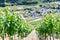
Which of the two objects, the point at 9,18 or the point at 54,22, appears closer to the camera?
the point at 9,18

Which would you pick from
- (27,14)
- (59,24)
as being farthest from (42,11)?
(59,24)

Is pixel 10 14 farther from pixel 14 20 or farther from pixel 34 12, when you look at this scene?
pixel 34 12

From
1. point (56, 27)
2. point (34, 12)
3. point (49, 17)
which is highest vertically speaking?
point (49, 17)

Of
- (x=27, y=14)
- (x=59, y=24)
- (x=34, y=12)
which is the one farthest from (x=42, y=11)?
(x=59, y=24)

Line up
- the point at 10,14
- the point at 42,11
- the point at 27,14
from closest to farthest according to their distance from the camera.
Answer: the point at 10,14, the point at 27,14, the point at 42,11

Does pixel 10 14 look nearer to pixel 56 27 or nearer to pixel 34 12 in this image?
pixel 56 27

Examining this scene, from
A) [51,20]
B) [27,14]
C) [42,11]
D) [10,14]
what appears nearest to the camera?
[10,14]

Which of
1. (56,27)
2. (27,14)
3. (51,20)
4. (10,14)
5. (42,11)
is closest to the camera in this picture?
(10,14)

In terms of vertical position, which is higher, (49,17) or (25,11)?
(49,17)

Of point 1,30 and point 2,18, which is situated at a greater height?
point 2,18

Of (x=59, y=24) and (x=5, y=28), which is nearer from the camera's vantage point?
(x=5, y=28)
